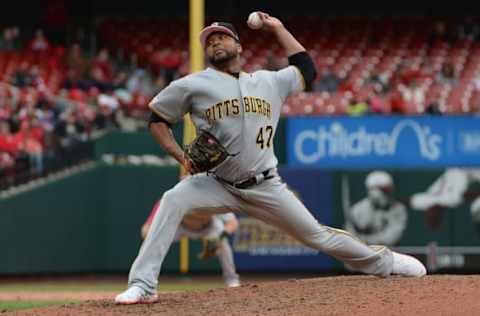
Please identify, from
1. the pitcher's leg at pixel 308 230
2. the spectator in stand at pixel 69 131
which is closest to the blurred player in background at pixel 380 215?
the spectator in stand at pixel 69 131

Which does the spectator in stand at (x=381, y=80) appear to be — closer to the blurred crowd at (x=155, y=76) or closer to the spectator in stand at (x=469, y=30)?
the blurred crowd at (x=155, y=76)

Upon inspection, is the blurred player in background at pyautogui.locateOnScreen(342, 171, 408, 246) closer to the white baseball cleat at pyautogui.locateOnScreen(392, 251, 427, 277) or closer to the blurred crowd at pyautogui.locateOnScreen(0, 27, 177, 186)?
the blurred crowd at pyautogui.locateOnScreen(0, 27, 177, 186)

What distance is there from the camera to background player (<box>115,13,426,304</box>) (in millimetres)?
6641

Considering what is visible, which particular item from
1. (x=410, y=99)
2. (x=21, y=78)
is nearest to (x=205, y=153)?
(x=410, y=99)

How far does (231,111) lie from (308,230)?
90 centimetres

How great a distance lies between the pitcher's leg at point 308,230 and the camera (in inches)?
266

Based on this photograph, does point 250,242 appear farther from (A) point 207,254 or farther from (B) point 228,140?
(B) point 228,140

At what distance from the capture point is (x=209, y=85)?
6660 millimetres

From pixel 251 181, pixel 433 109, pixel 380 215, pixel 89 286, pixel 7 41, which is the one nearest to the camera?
pixel 251 181

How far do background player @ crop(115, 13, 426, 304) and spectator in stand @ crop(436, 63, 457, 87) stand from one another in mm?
11503

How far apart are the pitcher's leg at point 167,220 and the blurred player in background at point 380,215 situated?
870cm

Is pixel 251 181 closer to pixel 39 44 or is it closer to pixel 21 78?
pixel 21 78

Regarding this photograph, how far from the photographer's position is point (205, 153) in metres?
6.53

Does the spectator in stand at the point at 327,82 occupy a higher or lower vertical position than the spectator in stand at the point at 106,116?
higher
